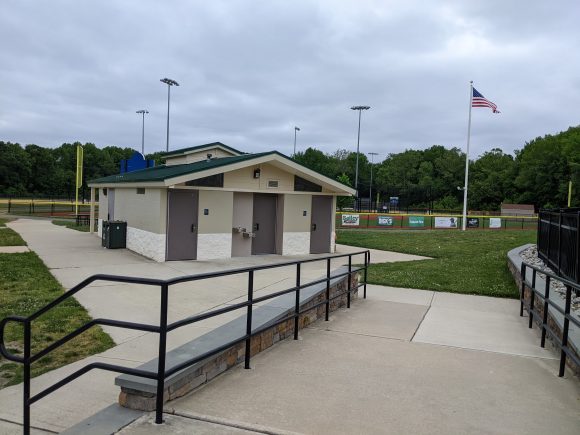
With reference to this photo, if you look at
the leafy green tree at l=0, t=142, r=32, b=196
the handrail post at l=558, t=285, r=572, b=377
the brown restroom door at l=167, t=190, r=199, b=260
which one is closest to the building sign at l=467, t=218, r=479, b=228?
the brown restroom door at l=167, t=190, r=199, b=260

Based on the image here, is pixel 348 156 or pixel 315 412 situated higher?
pixel 348 156

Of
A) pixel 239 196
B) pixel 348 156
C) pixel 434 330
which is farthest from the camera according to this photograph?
pixel 348 156

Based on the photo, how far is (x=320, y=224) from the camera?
1925cm

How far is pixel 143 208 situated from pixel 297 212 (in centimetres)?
536

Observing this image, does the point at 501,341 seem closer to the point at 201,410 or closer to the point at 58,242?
the point at 201,410

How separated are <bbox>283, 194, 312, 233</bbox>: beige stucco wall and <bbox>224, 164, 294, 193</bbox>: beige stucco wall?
1.60 feet

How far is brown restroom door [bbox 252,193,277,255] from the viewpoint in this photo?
58.3 feet

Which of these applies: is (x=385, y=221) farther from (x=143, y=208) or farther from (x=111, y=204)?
(x=143, y=208)

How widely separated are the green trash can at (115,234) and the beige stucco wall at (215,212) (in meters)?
3.44

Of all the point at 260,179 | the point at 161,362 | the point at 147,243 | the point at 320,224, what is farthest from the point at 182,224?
the point at 161,362

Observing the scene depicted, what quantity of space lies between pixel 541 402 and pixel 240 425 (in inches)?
110

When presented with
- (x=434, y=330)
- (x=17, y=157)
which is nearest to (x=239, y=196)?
(x=434, y=330)

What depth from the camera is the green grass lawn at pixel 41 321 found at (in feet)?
19.5

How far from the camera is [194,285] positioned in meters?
11.1
